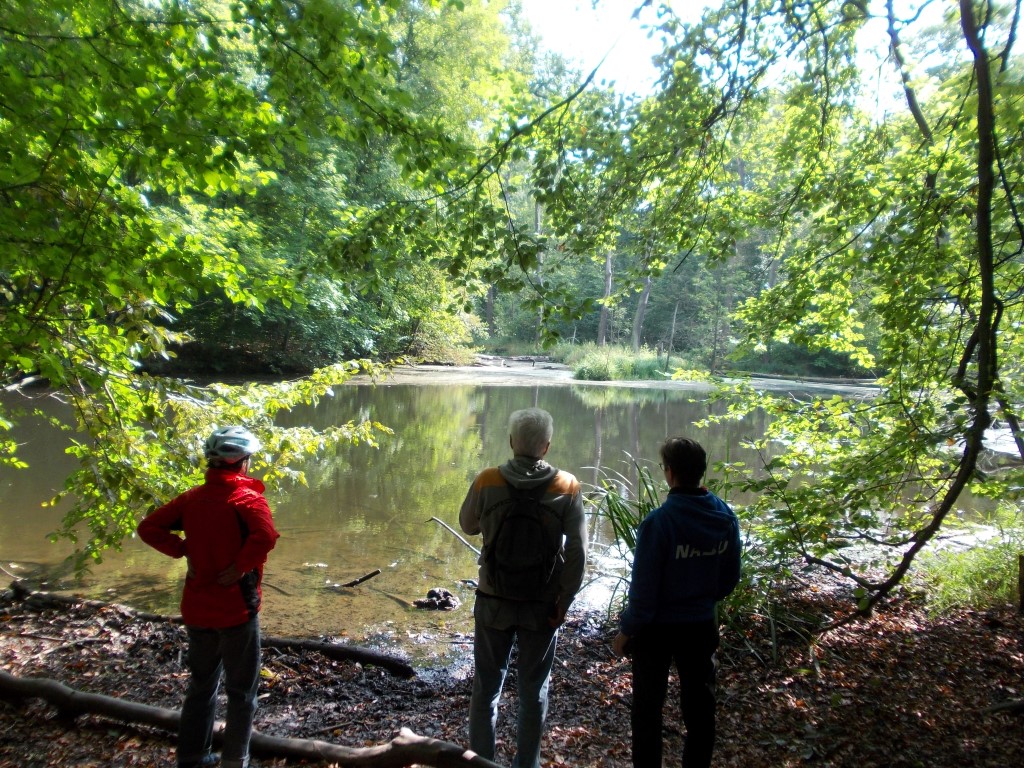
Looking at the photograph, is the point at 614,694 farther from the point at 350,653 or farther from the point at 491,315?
the point at 491,315

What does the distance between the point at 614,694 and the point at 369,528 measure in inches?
184

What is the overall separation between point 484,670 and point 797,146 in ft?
15.7

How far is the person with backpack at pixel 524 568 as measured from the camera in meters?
2.45

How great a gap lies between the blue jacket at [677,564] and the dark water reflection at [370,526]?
2.81 metres

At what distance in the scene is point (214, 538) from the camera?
2367 millimetres

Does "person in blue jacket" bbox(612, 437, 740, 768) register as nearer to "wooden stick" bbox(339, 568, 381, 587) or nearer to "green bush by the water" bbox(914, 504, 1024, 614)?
"green bush by the water" bbox(914, 504, 1024, 614)

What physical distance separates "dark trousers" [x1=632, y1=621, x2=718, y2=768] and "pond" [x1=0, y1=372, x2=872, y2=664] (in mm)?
2532

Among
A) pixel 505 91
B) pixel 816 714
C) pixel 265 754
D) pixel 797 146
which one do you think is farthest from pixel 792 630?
pixel 505 91

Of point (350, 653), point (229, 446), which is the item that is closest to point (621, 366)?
point (350, 653)

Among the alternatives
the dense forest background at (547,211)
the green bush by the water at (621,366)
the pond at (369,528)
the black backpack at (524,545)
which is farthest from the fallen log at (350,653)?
the green bush by the water at (621,366)

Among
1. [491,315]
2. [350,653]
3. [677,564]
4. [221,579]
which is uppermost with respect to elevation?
[491,315]

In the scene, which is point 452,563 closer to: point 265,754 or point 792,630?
point 792,630

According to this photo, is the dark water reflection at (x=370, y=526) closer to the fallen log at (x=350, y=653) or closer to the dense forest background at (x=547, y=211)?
the fallen log at (x=350, y=653)

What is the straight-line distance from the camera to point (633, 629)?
2361 millimetres
